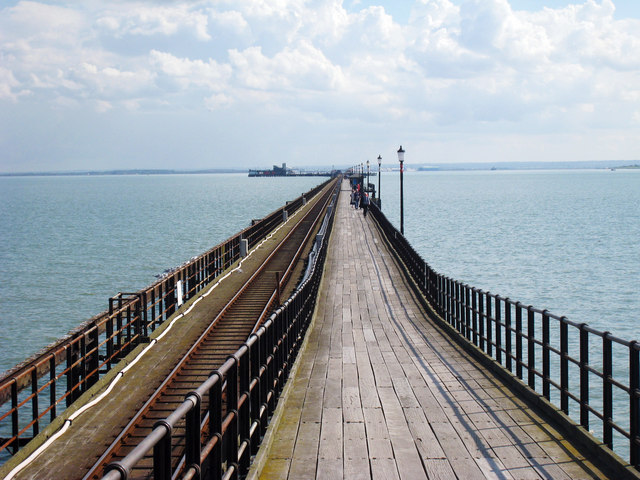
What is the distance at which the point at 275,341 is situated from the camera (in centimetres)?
867

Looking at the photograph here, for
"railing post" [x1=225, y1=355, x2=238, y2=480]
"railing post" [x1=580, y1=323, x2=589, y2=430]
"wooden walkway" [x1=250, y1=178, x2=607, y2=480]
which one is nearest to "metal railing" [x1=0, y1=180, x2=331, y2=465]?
"wooden walkway" [x1=250, y1=178, x2=607, y2=480]

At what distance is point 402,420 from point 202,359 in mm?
8419

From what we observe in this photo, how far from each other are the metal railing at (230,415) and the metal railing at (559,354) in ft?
11.3

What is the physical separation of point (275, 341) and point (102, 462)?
10.6ft

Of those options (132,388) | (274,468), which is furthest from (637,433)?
(132,388)

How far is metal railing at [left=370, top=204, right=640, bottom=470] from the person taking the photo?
6.98 meters

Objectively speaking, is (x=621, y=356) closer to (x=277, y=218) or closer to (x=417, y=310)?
(x=417, y=310)

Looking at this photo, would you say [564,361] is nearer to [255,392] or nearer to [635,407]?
[635,407]

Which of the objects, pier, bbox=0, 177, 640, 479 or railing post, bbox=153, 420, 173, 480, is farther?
pier, bbox=0, 177, 640, 479

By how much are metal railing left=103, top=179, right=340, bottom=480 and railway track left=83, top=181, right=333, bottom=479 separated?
1.92 feet

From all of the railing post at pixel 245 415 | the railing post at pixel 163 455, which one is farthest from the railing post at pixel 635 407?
the railing post at pixel 163 455

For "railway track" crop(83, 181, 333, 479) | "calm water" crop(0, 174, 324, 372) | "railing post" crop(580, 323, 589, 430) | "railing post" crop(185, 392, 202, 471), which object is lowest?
"calm water" crop(0, 174, 324, 372)

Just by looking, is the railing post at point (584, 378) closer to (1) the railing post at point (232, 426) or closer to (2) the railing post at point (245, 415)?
(2) the railing post at point (245, 415)

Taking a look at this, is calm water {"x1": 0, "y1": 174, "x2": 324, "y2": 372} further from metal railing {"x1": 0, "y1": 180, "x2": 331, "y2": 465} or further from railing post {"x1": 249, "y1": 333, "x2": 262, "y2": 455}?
railing post {"x1": 249, "y1": 333, "x2": 262, "y2": 455}
